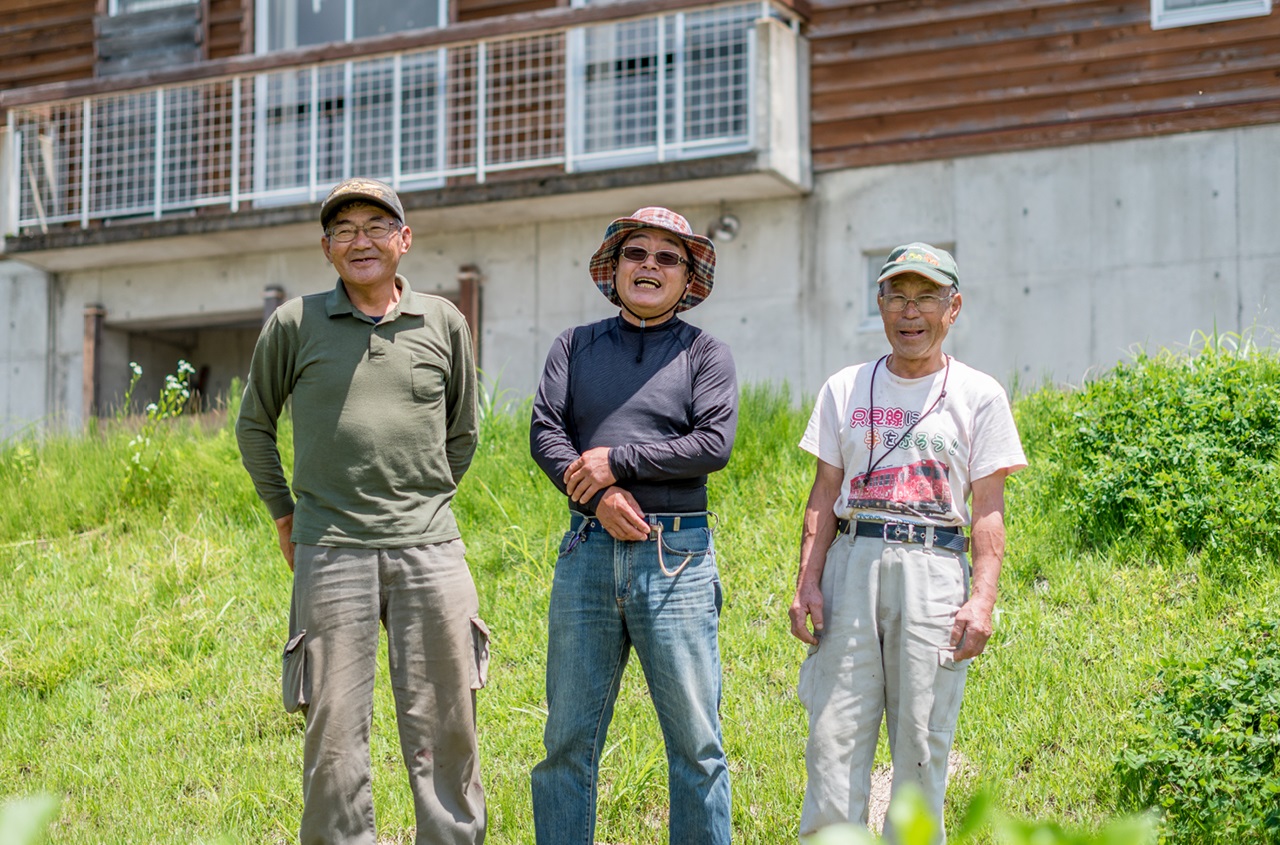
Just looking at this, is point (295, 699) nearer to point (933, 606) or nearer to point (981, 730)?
point (933, 606)

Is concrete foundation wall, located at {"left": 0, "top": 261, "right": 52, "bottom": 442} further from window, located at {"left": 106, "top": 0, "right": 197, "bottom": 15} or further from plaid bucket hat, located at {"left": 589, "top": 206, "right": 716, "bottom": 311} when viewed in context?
plaid bucket hat, located at {"left": 589, "top": 206, "right": 716, "bottom": 311}

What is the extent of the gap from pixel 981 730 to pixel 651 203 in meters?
7.76

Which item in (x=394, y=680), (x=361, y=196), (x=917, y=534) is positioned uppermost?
(x=361, y=196)

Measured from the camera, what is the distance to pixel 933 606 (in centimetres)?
397

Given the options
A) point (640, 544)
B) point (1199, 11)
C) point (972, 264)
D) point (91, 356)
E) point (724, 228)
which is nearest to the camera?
point (640, 544)

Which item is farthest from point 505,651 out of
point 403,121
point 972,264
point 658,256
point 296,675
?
point 403,121

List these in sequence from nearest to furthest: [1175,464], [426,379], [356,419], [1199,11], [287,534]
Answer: [356,419] < [426,379] < [287,534] < [1175,464] < [1199,11]

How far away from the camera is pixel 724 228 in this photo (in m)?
12.4

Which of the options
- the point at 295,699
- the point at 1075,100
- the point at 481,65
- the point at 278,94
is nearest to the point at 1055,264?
the point at 1075,100

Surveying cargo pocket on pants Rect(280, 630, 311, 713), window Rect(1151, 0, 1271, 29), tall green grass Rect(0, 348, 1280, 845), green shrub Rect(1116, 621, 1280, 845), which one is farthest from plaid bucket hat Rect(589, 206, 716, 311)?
window Rect(1151, 0, 1271, 29)

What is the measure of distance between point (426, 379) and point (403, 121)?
30.8 feet

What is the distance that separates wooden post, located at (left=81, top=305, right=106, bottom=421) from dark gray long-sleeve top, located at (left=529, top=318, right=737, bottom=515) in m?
11.3

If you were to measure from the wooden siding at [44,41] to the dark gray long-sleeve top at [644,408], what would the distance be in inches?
495

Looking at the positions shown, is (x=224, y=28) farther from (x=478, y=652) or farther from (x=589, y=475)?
(x=589, y=475)
